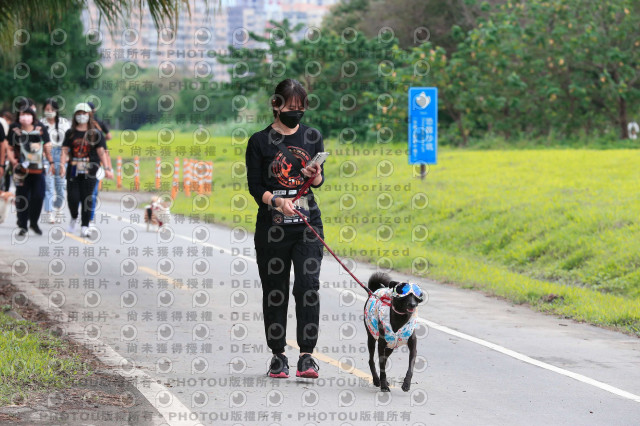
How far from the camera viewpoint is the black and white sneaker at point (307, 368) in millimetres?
7543

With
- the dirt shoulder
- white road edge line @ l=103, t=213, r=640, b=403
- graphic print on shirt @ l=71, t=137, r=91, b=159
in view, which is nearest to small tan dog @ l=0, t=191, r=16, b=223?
graphic print on shirt @ l=71, t=137, r=91, b=159

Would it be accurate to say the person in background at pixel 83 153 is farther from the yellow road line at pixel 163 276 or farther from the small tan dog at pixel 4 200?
the yellow road line at pixel 163 276

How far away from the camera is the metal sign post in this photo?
2225 centimetres

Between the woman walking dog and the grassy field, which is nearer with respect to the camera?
the woman walking dog

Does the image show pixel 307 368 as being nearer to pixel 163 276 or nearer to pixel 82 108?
pixel 163 276

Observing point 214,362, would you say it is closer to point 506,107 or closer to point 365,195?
point 365,195

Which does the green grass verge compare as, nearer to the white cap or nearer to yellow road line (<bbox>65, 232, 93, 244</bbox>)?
the white cap

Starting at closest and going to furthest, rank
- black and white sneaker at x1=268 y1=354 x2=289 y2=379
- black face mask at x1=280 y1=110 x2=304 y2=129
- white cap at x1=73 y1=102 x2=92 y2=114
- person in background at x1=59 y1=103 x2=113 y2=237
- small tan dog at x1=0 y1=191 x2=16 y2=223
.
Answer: black face mask at x1=280 y1=110 x2=304 y2=129
black and white sneaker at x1=268 y1=354 x2=289 y2=379
white cap at x1=73 y1=102 x2=92 y2=114
person in background at x1=59 y1=103 x2=113 y2=237
small tan dog at x1=0 y1=191 x2=16 y2=223

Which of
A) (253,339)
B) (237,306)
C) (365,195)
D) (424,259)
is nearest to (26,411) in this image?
(253,339)

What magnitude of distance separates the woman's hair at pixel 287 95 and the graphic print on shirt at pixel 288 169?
1.03 ft

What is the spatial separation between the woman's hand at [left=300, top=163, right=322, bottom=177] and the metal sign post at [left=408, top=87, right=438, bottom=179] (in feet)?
49.9

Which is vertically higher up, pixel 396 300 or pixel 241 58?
pixel 241 58

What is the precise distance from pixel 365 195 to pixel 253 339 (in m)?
15.3

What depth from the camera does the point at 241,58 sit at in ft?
138
